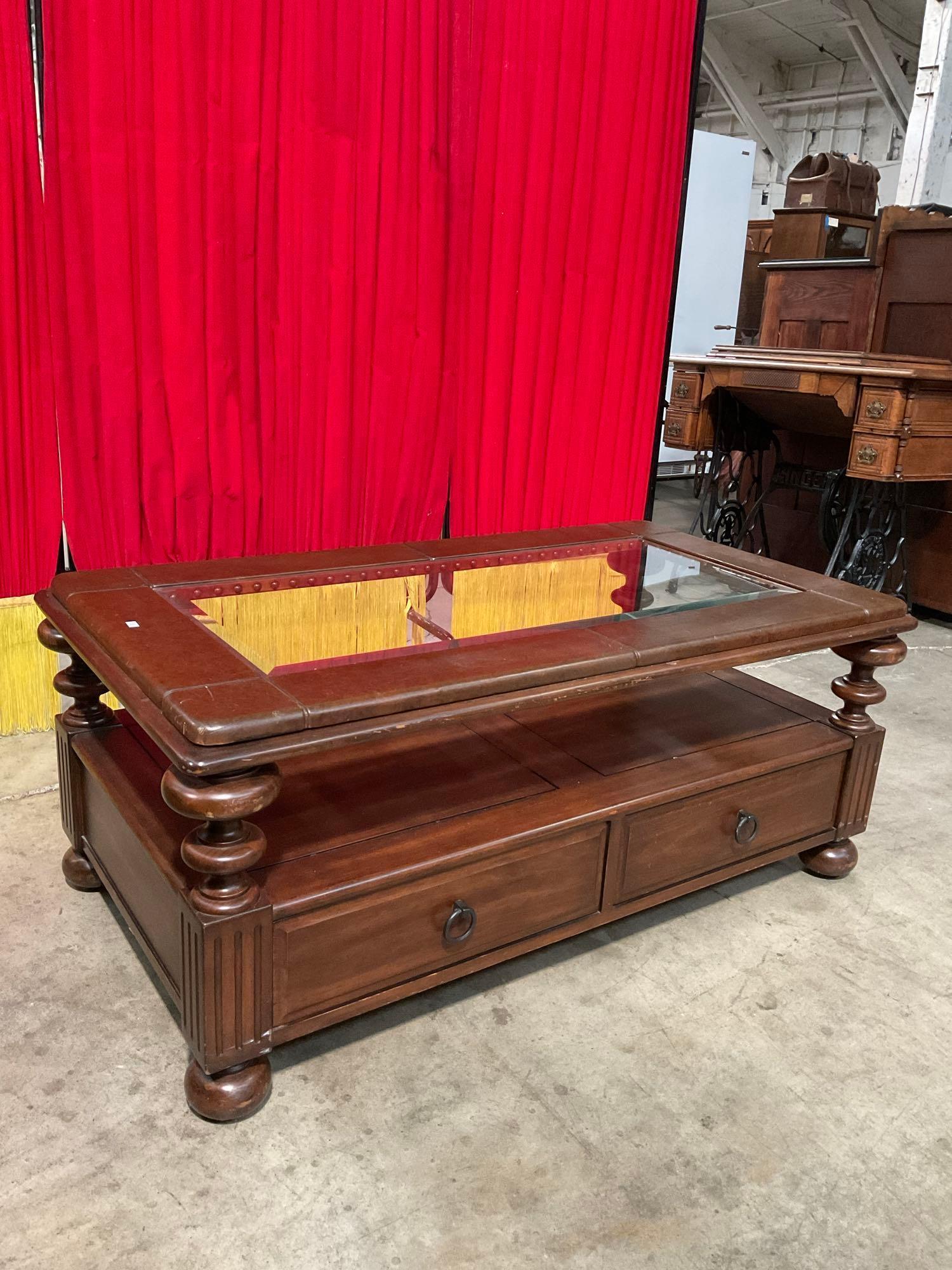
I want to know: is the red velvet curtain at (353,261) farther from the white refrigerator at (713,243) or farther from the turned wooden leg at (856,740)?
the white refrigerator at (713,243)

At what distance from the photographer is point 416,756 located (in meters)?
1.72

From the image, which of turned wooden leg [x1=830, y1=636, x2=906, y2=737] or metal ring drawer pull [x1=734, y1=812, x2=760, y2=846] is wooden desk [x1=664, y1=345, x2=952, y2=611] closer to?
turned wooden leg [x1=830, y1=636, x2=906, y2=737]

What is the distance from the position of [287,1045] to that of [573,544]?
3.76 feet

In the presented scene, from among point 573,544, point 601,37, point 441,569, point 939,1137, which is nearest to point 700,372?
point 601,37

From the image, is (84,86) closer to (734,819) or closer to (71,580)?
(71,580)

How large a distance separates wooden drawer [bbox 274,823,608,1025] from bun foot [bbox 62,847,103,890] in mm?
648

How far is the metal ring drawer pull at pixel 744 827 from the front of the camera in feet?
5.98

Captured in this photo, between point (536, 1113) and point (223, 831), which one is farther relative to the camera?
point (536, 1113)

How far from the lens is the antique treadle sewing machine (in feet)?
10.8

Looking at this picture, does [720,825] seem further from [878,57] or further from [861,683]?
[878,57]

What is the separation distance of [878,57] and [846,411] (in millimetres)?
6630

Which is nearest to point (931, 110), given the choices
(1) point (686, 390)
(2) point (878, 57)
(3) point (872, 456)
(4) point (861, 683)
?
(1) point (686, 390)

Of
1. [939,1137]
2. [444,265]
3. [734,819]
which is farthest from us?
[444,265]

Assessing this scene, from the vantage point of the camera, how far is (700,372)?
384 cm
